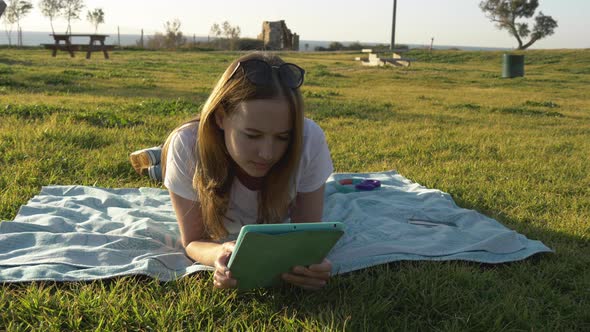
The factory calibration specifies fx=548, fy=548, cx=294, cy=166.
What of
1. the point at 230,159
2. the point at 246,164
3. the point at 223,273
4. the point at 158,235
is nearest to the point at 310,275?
the point at 223,273

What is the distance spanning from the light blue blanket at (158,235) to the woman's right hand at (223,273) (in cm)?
27

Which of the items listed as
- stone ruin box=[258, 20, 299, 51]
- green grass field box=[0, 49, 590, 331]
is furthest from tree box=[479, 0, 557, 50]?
green grass field box=[0, 49, 590, 331]

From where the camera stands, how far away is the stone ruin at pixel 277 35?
40.7 m

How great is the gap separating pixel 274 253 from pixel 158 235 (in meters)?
1.09

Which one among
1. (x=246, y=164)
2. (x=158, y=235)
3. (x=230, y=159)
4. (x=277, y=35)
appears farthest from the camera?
(x=277, y=35)

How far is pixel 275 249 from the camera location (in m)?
1.93

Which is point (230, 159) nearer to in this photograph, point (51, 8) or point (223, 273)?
point (223, 273)

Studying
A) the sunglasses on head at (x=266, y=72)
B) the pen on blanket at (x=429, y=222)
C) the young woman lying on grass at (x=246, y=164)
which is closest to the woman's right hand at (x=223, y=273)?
the young woman lying on grass at (x=246, y=164)

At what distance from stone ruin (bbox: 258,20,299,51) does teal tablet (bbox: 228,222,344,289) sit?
3896 centimetres

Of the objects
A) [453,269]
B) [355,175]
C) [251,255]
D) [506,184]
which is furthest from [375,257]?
[506,184]

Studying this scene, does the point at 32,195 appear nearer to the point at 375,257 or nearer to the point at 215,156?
the point at 215,156

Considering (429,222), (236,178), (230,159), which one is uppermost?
(230,159)

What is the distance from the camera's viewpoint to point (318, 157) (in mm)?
2609

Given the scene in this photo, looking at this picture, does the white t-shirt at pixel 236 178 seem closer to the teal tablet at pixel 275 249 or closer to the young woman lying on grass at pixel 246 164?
the young woman lying on grass at pixel 246 164
